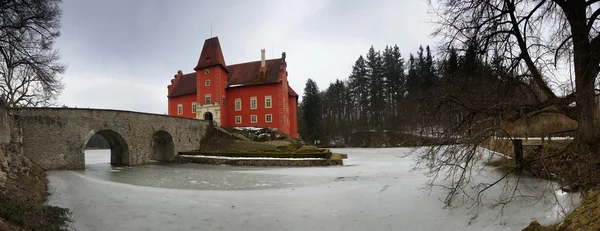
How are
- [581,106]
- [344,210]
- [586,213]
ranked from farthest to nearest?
[344,210]
[581,106]
[586,213]

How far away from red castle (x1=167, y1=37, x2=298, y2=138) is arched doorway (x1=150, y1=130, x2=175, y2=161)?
7.34 meters

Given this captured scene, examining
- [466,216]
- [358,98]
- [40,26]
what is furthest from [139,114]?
[358,98]

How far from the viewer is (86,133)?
19438mm

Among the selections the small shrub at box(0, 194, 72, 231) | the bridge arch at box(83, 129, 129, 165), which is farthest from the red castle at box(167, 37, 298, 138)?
the small shrub at box(0, 194, 72, 231)

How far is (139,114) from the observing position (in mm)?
22609

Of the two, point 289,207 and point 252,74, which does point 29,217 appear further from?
point 252,74

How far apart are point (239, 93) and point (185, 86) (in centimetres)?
823

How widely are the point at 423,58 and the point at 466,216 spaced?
44.7m

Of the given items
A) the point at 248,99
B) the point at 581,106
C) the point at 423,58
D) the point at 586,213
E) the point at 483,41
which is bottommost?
the point at 586,213

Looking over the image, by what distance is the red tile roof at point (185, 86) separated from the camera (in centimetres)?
3778

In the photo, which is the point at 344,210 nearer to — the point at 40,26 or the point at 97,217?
the point at 97,217

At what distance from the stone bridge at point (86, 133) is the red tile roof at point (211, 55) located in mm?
9899

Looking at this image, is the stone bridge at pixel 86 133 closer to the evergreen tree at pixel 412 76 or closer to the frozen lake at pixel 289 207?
the frozen lake at pixel 289 207

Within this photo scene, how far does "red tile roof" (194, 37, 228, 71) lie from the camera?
34.2 m
